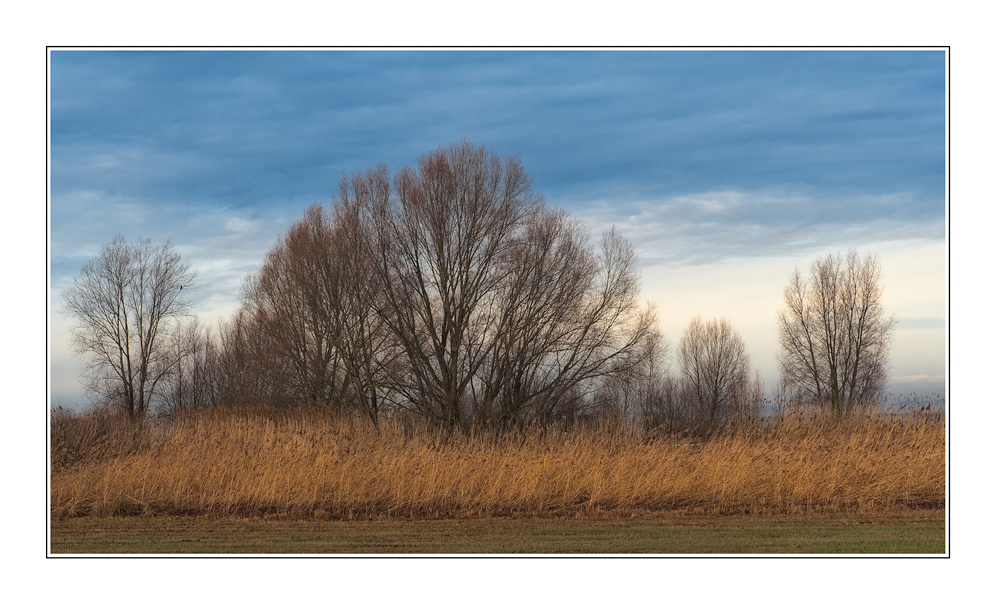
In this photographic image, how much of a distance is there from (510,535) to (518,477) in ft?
8.16

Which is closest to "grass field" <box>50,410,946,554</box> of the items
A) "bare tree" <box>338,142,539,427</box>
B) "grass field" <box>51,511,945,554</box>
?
"grass field" <box>51,511,945,554</box>

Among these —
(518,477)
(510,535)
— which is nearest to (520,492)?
(518,477)

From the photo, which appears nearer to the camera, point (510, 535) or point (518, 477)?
point (510, 535)

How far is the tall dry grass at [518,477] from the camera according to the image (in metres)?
11.4

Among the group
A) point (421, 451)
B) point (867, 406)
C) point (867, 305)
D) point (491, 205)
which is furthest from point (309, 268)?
point (867, 305)

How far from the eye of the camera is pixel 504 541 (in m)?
9.15

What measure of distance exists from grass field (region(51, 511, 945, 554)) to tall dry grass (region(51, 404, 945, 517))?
2.32 feet

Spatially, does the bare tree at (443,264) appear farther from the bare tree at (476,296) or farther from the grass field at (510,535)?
the grass field at (510,535)

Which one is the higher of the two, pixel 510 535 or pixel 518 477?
pixel 518 477

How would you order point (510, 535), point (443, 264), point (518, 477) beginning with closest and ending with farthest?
point (510, 535) → point (518, 477) → point (443, 264)

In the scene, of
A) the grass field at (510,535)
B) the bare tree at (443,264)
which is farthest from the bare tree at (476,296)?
the grass field at (510,535)

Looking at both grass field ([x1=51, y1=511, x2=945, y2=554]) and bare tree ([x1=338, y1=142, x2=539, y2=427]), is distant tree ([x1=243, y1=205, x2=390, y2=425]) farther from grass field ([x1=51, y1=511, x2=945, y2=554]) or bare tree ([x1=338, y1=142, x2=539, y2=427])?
grass field ([x1=51, y1=511, x2=945, y2=554])

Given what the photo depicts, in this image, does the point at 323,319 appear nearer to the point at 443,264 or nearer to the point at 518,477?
the point at 443,264

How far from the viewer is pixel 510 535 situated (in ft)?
31.2
